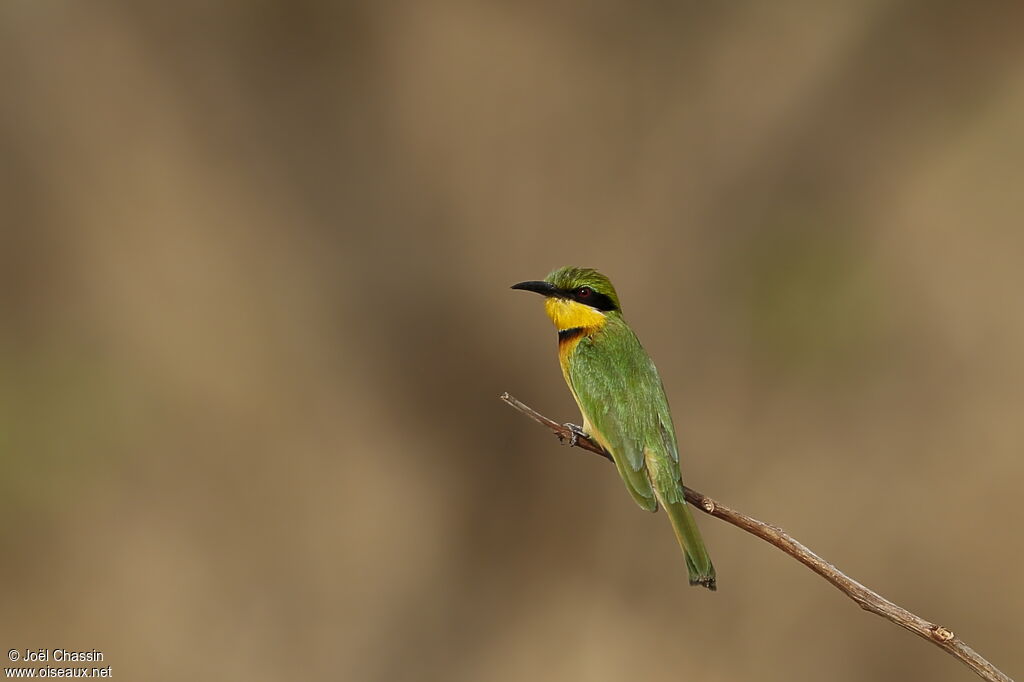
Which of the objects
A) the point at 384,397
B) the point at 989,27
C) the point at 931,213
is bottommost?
the point at 384,397

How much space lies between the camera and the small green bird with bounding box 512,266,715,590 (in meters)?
0.99

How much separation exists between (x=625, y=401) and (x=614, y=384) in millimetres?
24

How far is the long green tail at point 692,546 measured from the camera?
85 centimetres

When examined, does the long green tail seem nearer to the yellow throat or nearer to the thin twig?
the thin twig

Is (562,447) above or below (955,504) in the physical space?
above

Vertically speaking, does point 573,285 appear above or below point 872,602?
above

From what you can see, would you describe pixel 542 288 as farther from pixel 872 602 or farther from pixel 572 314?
pixel 872 602

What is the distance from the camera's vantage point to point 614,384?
1.07m

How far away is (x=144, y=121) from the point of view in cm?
265

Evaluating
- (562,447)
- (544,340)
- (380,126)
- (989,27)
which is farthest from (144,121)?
(989,27)

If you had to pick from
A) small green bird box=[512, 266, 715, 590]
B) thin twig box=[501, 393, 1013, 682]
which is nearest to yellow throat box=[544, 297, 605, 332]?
small green bird box=[512, 266, 715, 590]

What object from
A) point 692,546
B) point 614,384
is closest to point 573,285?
point 614,384

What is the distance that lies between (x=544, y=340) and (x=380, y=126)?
2.46ft

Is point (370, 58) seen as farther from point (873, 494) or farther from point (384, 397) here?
point (873, 494)
